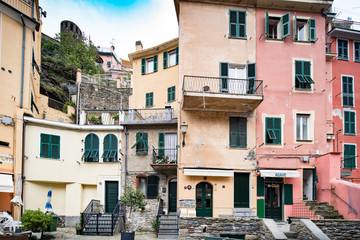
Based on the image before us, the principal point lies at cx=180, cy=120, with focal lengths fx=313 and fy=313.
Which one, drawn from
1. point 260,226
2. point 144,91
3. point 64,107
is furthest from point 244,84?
point 64,107

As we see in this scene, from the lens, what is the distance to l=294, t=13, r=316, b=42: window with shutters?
17859mm

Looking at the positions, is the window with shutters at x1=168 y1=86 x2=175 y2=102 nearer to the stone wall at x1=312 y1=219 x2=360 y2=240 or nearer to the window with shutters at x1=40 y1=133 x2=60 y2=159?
the window with shutters at x1=40 y1=133 x2=60 y2=159

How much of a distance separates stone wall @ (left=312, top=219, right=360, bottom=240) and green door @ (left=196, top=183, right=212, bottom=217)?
5219 mm

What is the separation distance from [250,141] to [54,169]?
37.8 ft

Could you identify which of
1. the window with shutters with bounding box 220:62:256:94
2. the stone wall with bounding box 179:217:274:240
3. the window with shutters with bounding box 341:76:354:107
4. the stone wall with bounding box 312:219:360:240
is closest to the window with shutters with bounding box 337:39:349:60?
the window with shutters with bounding box 341:76:354:107

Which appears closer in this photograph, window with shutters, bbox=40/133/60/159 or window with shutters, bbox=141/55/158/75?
window with shutters, bbox=40/133/60/159

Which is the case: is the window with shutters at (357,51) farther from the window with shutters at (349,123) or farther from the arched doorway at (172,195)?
the arched doorway at (172,195)

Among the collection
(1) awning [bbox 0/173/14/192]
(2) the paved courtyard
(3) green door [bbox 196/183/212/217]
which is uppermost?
(1) awning [bbox 0/173/14/192]

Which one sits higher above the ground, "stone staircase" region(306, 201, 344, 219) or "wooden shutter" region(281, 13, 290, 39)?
"wooden shutter" region(281, 13, 290, 39)

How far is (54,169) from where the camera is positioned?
18.5 m

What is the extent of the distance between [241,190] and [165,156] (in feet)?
16.2

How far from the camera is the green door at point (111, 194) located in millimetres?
19358

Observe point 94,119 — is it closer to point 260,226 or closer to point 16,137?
point 16,137

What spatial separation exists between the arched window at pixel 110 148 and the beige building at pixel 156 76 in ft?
15.0
